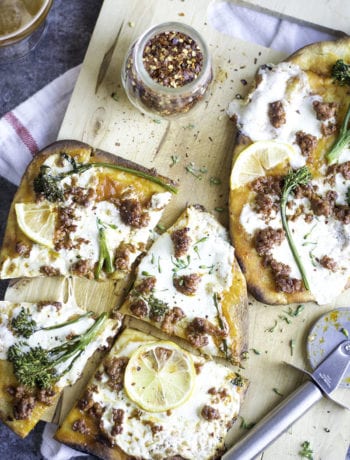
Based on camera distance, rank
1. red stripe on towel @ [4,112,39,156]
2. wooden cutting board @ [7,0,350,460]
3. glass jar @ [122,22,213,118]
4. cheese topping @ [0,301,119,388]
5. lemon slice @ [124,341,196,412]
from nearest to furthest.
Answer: glass jar @ [122,22,213,118]
lemon slice @ [124,341,196,412]
cheese topping @ [0,301,119,388]
wooden cutting board @ [7,0,350,460]
red stripe on towel @ [4,112,39,156]

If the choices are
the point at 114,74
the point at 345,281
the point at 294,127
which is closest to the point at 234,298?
the point at 345,281

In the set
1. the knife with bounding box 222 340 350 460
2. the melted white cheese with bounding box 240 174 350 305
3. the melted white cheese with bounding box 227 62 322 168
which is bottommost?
the knife with bounding box 222 340 350 460

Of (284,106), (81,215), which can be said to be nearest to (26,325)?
(81,215)

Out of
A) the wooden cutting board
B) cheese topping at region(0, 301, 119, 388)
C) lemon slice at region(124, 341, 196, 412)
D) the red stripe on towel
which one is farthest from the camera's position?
the red stripe on towel

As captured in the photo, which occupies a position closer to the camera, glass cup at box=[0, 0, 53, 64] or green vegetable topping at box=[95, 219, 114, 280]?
green vegetable topping at box=[95, 219, 114, 280]

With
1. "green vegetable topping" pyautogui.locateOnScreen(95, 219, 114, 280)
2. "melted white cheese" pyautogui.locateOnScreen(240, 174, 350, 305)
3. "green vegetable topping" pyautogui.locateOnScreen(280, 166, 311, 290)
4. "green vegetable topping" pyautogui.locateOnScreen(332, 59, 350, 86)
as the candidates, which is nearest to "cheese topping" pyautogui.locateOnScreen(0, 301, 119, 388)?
"green vegetable topping" pyautogui.locateOnScreen(95, 219, 114, 280)

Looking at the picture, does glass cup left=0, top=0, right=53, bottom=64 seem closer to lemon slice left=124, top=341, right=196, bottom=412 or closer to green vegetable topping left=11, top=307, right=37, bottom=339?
green vegetable topping left=11, top=307, right=37, bottom=339

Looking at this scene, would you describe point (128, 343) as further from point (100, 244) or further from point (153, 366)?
point (100, 244)
